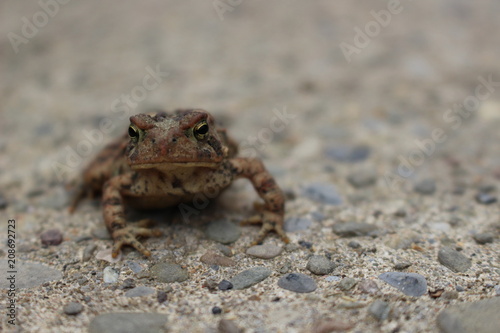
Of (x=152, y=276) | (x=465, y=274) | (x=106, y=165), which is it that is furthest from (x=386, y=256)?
(x=106, y=165)

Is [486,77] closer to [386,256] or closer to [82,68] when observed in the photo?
[386,256]

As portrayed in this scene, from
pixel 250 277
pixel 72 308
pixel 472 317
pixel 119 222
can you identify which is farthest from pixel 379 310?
pixel 119 222

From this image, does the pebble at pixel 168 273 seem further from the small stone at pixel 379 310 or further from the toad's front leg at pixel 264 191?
the small stone at pixel 379 310

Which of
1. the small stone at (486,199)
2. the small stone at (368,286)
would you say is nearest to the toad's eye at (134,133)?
the small stone at (368,286)

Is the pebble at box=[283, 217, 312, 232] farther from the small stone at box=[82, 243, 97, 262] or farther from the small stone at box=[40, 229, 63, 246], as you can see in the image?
the small stone at box=[40, 229, 63, 246]

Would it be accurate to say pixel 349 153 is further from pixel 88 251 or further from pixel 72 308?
pixel 72 308

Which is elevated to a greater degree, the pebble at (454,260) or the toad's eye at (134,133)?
the toad's eye at (134,133)
